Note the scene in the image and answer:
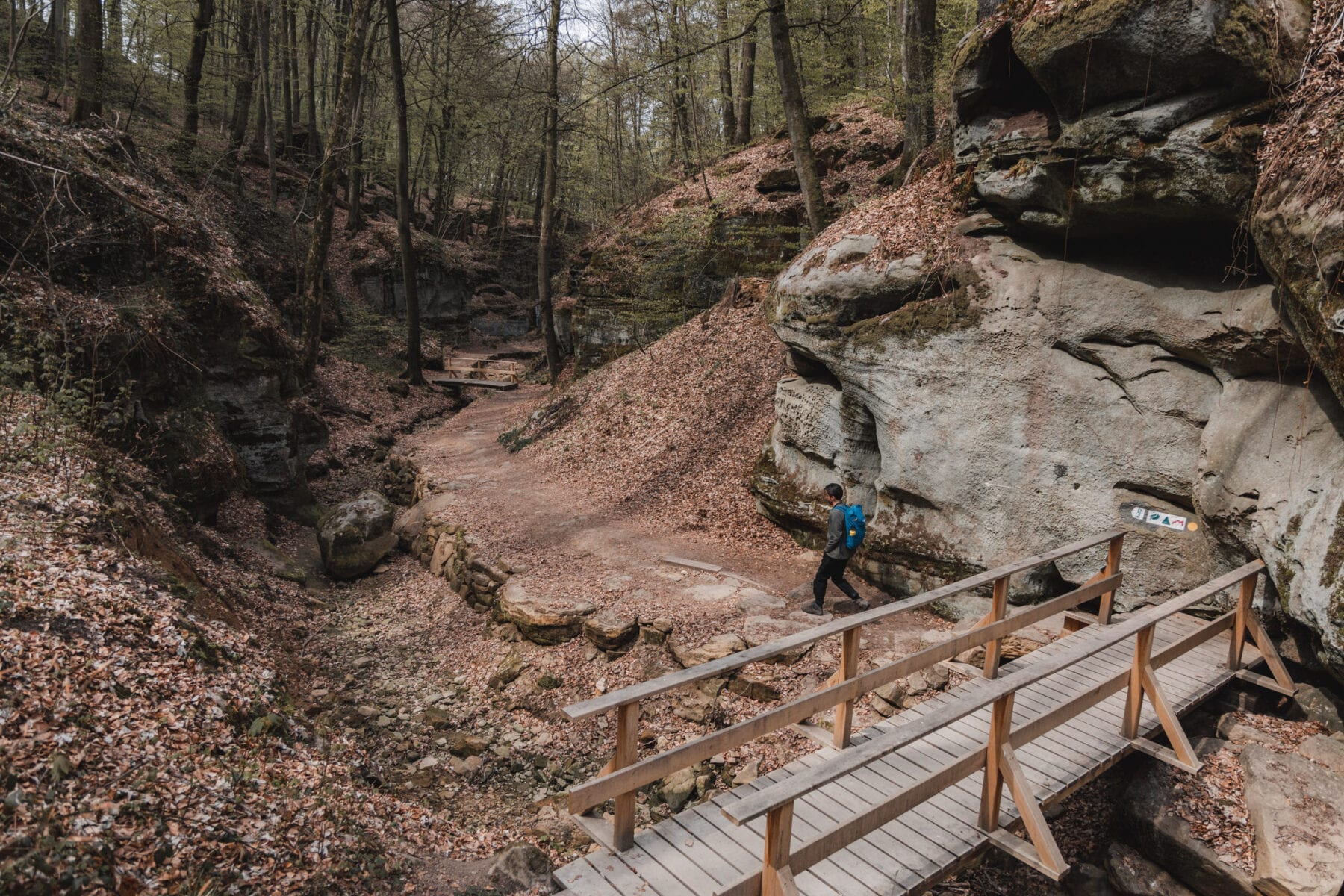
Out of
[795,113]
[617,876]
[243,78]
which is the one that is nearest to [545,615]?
[617,876]

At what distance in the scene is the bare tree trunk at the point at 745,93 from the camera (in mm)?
23406

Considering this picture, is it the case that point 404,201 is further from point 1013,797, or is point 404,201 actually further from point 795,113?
point 1013,797

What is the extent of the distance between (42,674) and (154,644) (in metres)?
1.00

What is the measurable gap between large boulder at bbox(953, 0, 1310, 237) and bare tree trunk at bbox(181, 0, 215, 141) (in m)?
21.0

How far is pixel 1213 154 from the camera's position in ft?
22.7

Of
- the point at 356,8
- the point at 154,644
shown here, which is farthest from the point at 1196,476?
the point at 356,8

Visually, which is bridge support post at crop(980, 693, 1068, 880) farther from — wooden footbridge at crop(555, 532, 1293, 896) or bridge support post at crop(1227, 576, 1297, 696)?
bridge support post at crop(1227, 576, 1297, 696)

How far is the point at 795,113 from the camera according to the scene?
1351 cm

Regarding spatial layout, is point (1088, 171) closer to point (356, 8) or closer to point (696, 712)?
point (696, 712)

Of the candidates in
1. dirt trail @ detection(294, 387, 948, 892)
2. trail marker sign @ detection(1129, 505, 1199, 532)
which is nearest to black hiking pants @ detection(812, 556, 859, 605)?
dirt trail @ detection(294, 387, 948, 892)

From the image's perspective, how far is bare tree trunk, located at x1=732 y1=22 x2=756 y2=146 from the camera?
2341 centimetres

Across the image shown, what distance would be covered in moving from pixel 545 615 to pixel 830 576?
151 inches

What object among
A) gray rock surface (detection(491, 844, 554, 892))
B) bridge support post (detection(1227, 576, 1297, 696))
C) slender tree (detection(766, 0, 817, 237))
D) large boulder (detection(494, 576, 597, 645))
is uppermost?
slender tree (detection(766, 0, 817, 237))

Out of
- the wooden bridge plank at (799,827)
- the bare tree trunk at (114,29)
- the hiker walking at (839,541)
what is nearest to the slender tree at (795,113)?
the hiker walking at (839,541)
